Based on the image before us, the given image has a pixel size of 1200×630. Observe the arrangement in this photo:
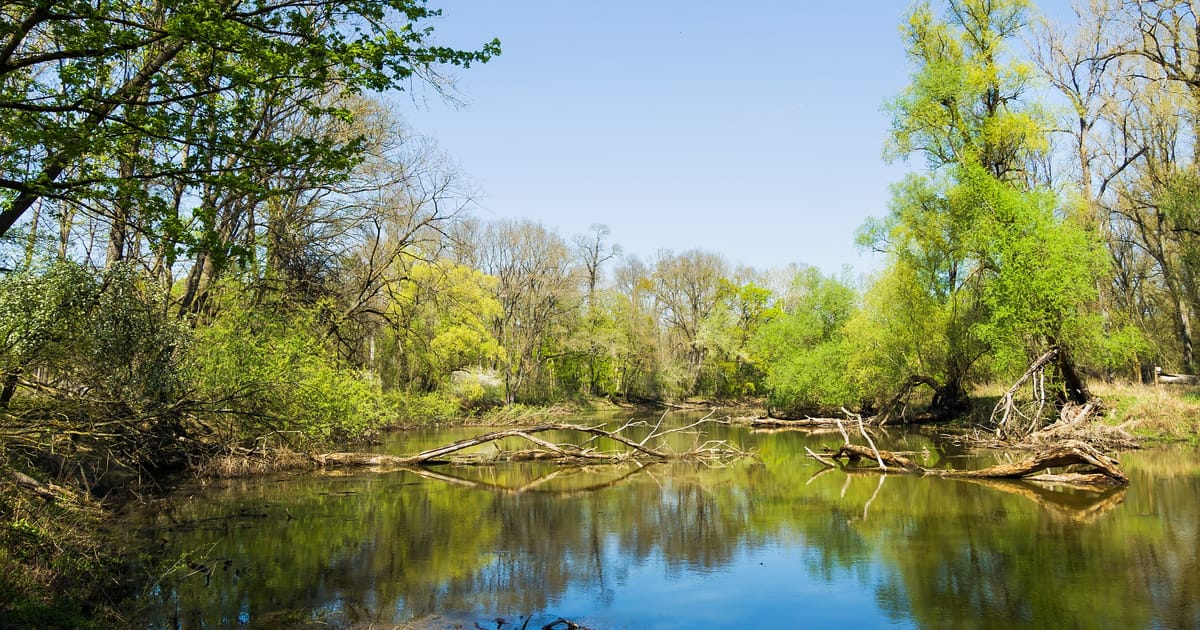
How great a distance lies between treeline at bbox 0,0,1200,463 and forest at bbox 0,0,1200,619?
2.8 inches

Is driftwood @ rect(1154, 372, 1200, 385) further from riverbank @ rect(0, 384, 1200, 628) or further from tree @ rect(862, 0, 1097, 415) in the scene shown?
riverbank @ rect(0, 384, 1200, 628)

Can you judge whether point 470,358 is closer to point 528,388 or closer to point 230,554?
point 528,388

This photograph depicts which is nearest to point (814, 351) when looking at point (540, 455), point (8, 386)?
point (540, 455)

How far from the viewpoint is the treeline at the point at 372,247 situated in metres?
7.35

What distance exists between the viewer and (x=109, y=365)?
10.8 metres

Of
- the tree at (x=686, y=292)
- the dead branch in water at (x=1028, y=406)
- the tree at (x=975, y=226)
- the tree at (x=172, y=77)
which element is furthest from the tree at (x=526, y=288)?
the tree at (x=172, y=77)

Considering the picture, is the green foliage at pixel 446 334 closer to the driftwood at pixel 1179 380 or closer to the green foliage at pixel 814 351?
the green foliage at pixel 814 351

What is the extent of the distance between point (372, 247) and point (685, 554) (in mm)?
17788

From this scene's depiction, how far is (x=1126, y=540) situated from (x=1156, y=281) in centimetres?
3638

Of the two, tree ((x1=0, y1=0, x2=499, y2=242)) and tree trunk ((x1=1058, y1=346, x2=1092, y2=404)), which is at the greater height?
tree ((x1=0, y1=0, x2=499, y2=242))

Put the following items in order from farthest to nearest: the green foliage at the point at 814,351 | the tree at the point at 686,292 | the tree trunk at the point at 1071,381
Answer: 1. the tree at the point at 686,292
2. the green foliage at the point at 814,351
3. the tree trunk at the point at 1071,381

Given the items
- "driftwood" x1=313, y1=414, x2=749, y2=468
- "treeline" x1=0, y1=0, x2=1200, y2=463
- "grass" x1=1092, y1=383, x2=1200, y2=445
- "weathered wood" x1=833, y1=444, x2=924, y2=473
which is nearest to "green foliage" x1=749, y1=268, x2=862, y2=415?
"treeline" x1=0, y1=0, x2=1200, y2=463

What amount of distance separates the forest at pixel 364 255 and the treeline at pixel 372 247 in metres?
0.07

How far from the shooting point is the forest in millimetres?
7348
